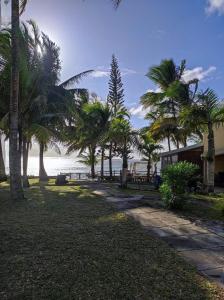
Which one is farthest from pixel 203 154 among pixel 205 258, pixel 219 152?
pixel 205 258

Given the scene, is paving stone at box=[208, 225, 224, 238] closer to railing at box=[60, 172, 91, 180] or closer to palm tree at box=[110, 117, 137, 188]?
palm tree at box=[110, 117, 137, 188]

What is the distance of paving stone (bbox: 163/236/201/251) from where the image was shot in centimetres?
601

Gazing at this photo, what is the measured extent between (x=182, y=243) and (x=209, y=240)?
672 millimetres

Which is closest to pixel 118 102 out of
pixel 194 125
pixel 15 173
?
pixel 194 125

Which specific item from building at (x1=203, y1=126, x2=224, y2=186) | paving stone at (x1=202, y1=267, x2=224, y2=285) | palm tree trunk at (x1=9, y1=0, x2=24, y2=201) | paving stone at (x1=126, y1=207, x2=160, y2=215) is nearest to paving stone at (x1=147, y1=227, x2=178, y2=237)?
paving stone at (x1=126, y1=207, x2=160, y2=215)

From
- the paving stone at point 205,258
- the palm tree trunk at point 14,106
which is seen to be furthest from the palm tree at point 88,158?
the paving stone at point 205,258

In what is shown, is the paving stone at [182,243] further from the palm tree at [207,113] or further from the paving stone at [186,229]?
the palm tree at [207,113]

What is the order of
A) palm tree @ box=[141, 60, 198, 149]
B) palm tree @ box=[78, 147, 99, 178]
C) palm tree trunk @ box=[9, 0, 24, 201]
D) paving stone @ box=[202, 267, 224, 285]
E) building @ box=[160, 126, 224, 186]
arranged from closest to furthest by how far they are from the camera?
paving stone @ box=[202, 267, 224, 285]
palm tree trunk @ box=[9, 0, 24, 201]
building @ box=[160, 126, 224, 186]
palm tree @ box=[141, 60, 198, 149]
palm tree @ box=[78, 147, 99, 178]

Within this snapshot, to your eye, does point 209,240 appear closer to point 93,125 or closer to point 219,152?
point 219,152

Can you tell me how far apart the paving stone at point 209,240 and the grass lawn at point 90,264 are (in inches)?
35.3

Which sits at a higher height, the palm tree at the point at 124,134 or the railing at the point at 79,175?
the palm tree at the point at 124,134

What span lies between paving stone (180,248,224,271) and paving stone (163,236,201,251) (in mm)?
235

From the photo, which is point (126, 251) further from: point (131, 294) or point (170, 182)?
point (170, 182)

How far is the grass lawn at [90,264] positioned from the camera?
402 cm
